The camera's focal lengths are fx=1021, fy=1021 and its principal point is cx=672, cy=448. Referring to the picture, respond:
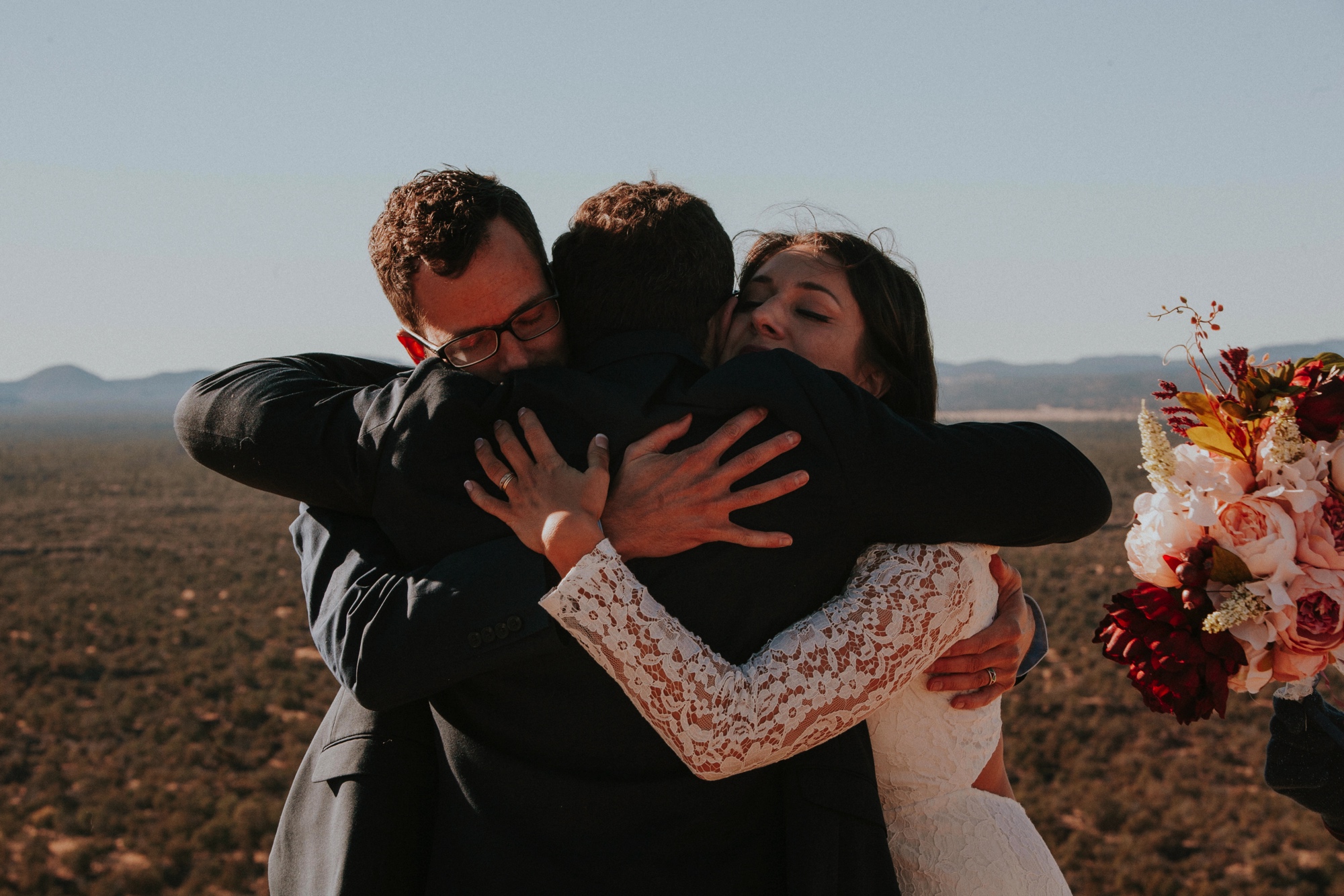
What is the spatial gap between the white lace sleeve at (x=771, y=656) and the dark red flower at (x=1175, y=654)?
31.9 inches

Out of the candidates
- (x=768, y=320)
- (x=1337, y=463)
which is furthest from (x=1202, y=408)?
(x=768, y=320)

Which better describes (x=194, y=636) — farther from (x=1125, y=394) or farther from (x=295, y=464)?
(x=1125, y=394)

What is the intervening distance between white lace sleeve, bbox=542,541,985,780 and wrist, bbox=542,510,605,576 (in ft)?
0.10

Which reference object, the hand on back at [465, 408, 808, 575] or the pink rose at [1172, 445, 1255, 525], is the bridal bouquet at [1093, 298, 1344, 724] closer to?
the pink rose at [1172, 445, 1255, 525]

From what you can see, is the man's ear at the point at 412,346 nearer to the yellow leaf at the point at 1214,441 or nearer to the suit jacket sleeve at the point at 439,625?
the suit jacket sleeve at the point at 439,625

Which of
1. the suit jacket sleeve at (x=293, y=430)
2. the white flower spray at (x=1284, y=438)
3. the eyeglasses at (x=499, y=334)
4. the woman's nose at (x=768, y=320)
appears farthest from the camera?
the woman's nose at (x=768, y=320)

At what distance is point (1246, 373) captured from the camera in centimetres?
255

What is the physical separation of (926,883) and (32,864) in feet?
37.8

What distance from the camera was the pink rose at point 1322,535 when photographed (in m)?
2.46

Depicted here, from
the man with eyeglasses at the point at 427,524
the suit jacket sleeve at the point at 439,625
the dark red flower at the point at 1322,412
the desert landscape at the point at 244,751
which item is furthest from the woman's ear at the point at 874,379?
the desert landscape at the point at 244,751

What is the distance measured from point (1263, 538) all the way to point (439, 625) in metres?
1.96

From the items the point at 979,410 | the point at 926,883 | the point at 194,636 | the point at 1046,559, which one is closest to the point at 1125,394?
the point at 979,410

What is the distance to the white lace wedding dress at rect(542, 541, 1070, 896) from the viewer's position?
1.83m

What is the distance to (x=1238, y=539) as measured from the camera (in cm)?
254
